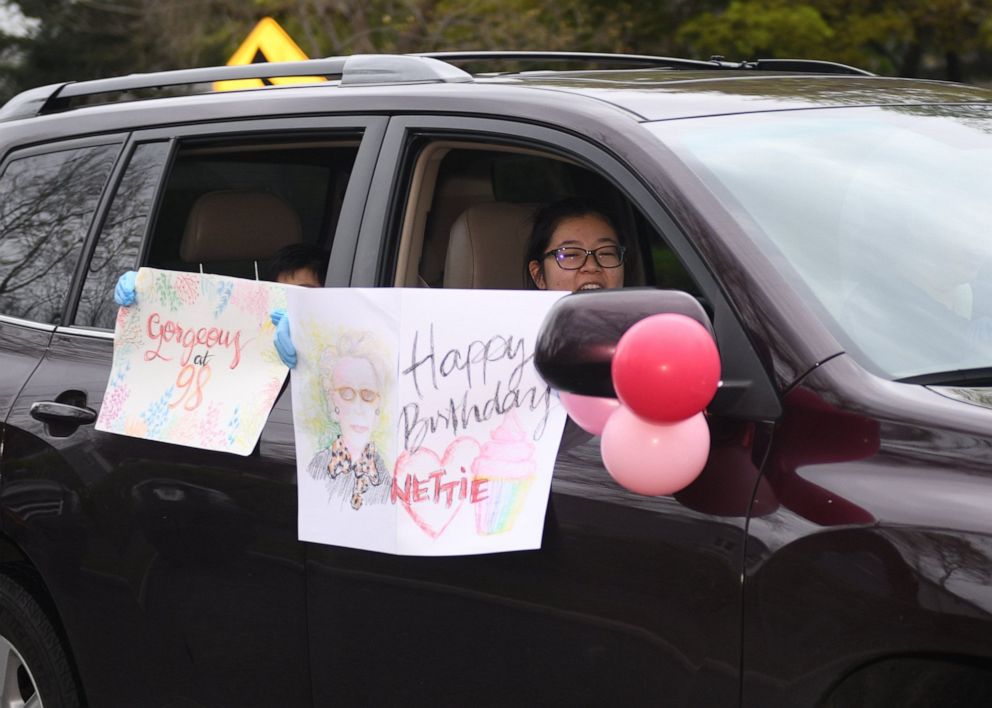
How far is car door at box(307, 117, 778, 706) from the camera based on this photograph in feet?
8.24

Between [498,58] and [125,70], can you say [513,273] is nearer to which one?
[498,58]

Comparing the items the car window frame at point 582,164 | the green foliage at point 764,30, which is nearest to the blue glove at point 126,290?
the car window frame at point 582,164

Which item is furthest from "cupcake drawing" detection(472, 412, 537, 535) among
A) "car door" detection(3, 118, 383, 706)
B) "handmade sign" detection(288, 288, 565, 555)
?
"car door" detection(3, 118, 383, 706)

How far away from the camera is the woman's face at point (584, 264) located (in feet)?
12.7

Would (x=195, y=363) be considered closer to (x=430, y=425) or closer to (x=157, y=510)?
(x=157, y=510)

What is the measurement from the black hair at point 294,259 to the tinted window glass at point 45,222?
1.80 feet

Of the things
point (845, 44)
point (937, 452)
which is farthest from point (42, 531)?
point (845, 44)

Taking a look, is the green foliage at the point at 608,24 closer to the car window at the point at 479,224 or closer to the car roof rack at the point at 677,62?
the car roof rack at the point at 677,62

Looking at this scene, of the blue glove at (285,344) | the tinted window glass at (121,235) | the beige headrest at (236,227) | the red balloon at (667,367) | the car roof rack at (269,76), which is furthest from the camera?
the beige headrest at (236,227)

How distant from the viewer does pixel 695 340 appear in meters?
2.37

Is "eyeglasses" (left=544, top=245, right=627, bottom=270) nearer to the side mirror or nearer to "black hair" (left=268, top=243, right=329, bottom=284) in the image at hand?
"black hair" (left=268, top=243, right=329, bottom=284)

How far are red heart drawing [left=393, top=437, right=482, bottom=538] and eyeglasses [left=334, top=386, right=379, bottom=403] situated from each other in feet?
0.45

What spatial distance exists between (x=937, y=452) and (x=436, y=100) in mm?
1346

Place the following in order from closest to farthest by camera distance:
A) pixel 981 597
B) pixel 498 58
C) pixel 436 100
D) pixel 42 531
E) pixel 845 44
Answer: pixel 981 597
pixel 436 100
pixel 42 531
pixel 498 58
pixel 845 44
